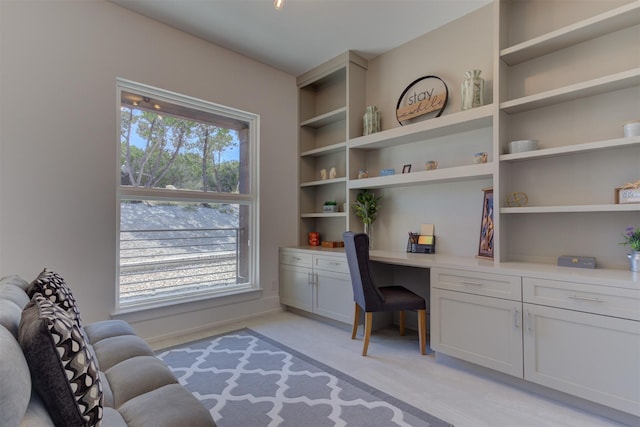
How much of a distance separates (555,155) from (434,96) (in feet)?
3.95

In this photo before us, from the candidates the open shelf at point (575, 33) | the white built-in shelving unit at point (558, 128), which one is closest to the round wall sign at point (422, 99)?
the white built-in shelving unit at point (558, 128)

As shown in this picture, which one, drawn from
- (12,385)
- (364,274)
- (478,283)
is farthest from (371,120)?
(12,385)

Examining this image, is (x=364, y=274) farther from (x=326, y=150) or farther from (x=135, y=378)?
(x=326, y=150)

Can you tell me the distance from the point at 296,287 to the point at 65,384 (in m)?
2.81

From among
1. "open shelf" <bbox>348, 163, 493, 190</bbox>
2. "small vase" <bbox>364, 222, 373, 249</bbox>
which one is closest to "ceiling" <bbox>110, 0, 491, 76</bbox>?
"open shelf" <bbox>348, 163, 493, 190</bbox>

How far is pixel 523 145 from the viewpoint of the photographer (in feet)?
7.76

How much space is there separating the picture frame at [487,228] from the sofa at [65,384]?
2.36 metres

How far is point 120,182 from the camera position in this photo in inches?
110

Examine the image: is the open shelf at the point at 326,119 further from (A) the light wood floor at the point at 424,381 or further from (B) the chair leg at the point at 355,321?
(A) the light wood floor at the point at 424,381

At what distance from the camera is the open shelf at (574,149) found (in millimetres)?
Result: 1926

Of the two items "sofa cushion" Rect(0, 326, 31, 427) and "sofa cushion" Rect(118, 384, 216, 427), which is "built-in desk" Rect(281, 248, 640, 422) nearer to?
"sofa cushion" Rect(118, 384, 216, 427)

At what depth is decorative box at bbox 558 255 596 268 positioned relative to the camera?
2098mm

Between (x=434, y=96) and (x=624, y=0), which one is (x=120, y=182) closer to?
(x=434, y=96)

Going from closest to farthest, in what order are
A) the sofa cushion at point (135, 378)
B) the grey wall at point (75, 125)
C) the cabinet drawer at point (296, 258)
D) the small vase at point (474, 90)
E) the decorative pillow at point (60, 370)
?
the decorative pillow at point (60, 370) < the sofa cushion at point (135, 378) < the grey wall at point (75, 125) < the small vase at point (474, 90) < the cabinet drawer at point (296, 258)
